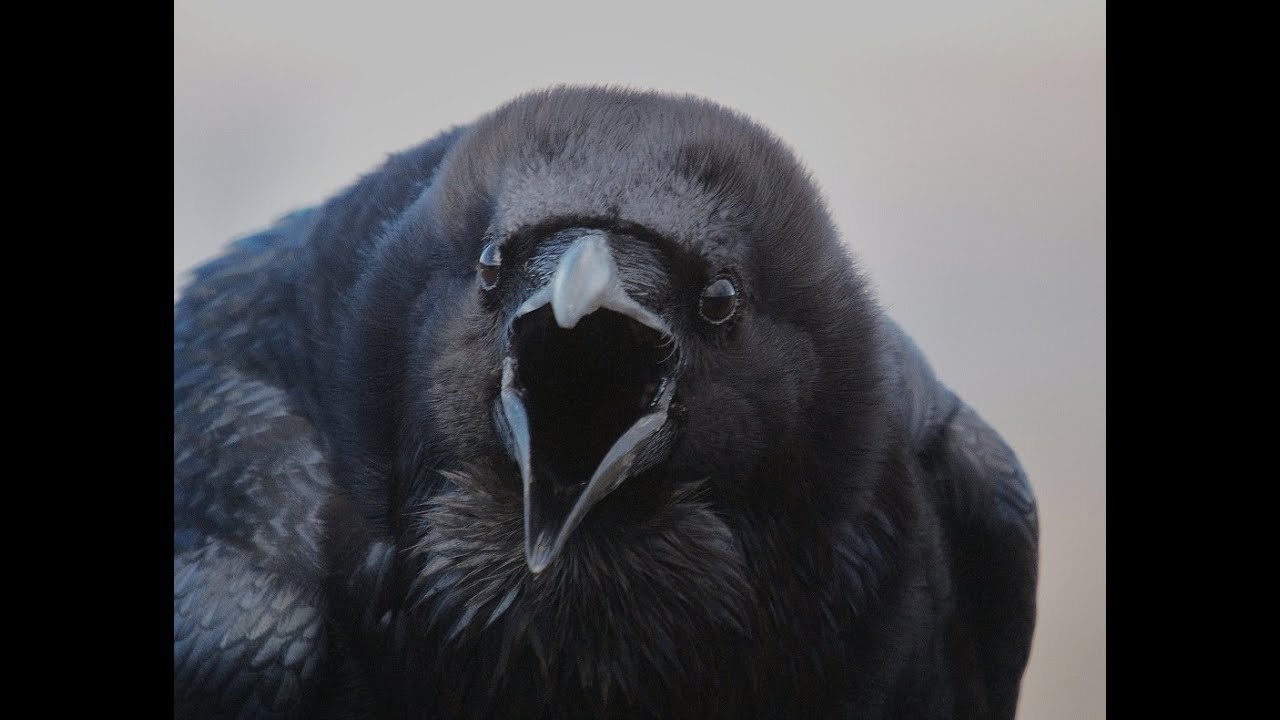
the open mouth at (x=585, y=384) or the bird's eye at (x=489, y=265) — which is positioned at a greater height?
the bird's eye at (x=489, y=265)

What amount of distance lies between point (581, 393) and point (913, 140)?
812mm

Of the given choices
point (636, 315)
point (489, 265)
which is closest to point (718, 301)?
point (636, 315)

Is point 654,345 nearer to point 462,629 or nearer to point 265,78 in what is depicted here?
point 462,629

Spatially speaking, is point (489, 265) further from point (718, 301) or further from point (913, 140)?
point (913, 140)

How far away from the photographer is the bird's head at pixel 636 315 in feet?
4.76

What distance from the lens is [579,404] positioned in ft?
4.90

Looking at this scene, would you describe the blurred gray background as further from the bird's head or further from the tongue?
the tongue

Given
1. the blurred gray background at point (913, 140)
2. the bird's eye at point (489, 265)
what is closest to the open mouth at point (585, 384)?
the bird's eye at point (489, 265)

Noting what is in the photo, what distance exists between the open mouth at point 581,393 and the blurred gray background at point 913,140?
54 centimetres

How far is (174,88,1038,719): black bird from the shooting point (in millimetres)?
1493

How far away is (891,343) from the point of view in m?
1.86

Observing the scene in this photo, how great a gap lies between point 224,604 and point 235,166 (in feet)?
2.44

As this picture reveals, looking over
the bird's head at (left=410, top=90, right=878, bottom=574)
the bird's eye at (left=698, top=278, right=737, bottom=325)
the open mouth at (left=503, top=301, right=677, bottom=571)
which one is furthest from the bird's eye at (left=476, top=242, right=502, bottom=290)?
the bird's eye at (left=698, top=278, right=737, bottom=325)

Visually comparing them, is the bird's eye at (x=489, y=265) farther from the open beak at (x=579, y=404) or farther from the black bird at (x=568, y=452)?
the open beak at (x=579, y=404)
